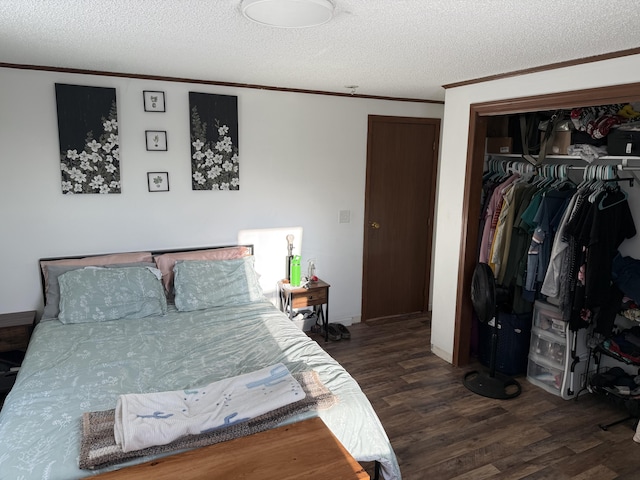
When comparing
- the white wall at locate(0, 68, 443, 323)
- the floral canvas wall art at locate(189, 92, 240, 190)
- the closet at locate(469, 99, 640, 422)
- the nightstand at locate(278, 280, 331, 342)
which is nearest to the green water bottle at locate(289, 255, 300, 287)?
the nightstand at locate(278, 280, 331, 342)

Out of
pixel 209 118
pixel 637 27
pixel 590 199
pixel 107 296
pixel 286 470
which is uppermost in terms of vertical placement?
pixel 637 27

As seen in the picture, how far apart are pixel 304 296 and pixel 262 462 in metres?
2.42

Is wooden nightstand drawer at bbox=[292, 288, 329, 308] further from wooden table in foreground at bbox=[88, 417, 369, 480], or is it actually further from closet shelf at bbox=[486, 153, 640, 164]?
wooden table in foreground at bbox=[88, 417, 369, 480]

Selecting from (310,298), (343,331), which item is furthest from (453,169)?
(343,331)

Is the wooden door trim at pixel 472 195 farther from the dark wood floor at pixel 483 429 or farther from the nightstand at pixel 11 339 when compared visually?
the nightstand at pixel 11 339

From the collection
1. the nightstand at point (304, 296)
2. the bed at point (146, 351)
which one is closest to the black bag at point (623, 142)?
the bed at point (146, 351)

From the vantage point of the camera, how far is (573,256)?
327 cm

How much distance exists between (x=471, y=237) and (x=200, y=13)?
Answer: 265cm

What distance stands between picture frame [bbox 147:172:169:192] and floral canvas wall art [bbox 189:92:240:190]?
0.71 ft

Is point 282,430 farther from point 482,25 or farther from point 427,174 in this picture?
point 427,174

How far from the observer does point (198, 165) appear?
3854 mm

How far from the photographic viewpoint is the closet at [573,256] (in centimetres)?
314

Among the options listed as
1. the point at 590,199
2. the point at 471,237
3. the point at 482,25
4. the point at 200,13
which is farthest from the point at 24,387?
the point at 590,199

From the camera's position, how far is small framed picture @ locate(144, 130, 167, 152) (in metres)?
3.67
